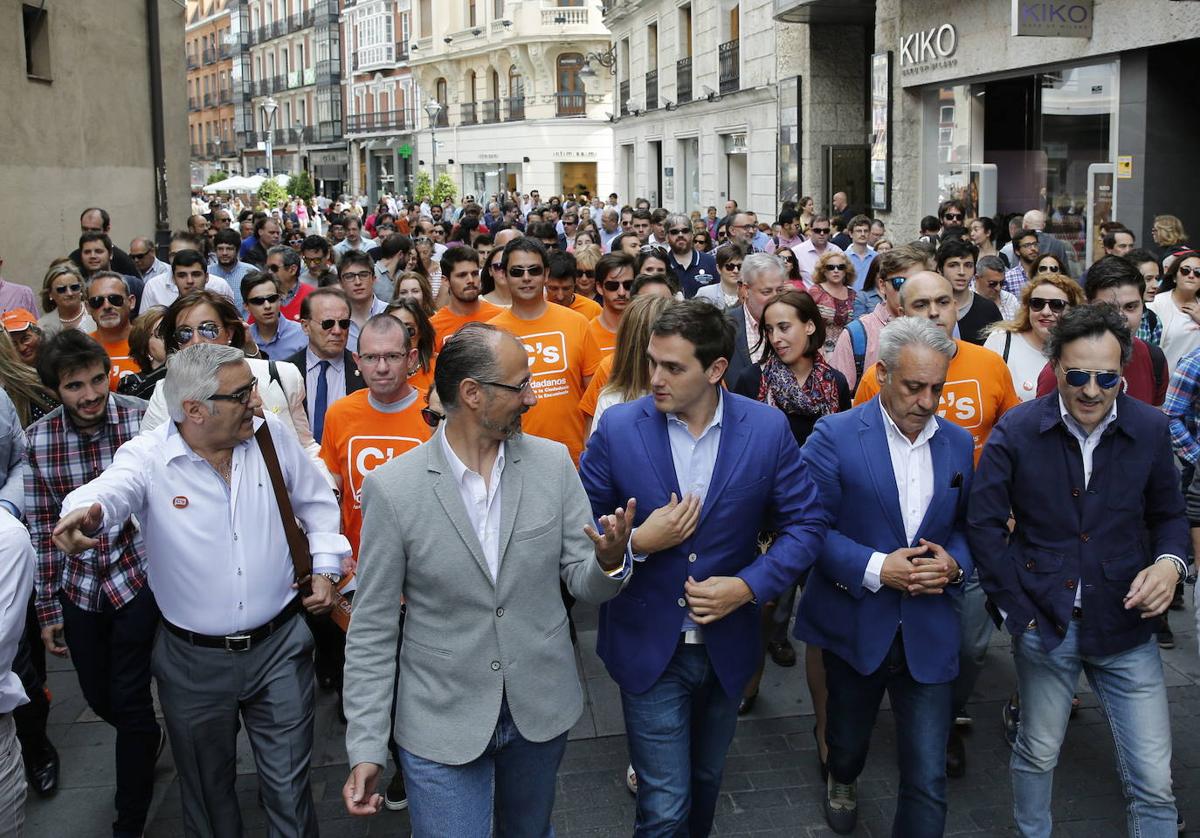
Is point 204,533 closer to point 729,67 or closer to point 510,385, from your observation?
point 510,385

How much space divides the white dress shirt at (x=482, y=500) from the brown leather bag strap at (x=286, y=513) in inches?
31.2

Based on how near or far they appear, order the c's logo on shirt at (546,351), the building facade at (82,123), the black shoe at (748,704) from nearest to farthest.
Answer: the black shoe at (748,704), the c's logo on shirt at (546,351), the building facade at (82,123)

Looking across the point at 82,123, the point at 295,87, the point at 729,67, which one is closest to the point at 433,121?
the point at 729,67

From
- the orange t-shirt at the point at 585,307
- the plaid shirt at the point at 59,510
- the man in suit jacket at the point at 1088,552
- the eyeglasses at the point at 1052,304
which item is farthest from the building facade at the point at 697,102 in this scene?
the man in suit jacket at the point at 1088,552

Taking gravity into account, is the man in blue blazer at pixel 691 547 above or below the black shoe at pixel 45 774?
above

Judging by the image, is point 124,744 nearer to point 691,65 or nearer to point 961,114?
point 961,114

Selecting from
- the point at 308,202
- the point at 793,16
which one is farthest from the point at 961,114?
the point at 308,202

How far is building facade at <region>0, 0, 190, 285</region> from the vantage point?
13992 mm

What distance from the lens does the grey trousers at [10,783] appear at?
11.2 ft

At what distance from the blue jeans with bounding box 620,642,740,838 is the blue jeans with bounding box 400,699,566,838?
14.2 inches

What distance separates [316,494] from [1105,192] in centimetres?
1230

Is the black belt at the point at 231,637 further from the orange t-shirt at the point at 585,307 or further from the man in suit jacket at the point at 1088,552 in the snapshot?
the orange t-shirt at the point at 585,307

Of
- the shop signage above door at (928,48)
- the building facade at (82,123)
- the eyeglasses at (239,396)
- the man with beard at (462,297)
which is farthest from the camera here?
the shop signage above door at (928,48)

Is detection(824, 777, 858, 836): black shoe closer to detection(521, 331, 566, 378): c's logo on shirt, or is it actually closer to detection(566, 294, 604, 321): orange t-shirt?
detection(521, 331, 566, 378): c's logo on shirt
